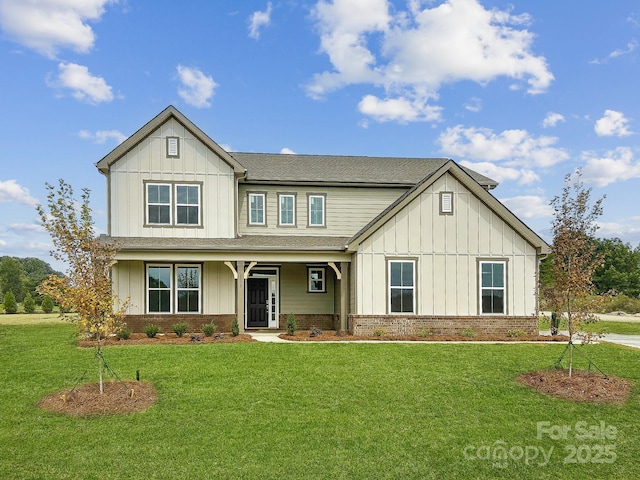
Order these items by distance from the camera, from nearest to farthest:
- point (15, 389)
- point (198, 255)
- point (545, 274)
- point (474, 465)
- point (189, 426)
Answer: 1. point (474, 465)
2. point (189, 426)
3. point (15, 389)
4. point (198, 255)
5. point (545, 274)

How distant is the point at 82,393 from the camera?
9.53 m

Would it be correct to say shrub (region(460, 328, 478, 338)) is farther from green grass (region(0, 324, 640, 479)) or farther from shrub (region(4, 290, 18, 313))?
shrub (region(4, 290, 18, 313))

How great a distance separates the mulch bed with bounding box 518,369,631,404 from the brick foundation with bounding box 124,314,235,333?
1118 cm

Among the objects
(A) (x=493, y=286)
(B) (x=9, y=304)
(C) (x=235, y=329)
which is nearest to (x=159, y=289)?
(C) (x=235, y=329)

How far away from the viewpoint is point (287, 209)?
20.7 m

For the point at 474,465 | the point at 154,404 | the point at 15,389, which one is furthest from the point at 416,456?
the point at 15,389

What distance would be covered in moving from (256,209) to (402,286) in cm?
688

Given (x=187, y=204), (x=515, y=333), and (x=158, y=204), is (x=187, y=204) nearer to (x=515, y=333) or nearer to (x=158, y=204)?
(x=158, y=204)

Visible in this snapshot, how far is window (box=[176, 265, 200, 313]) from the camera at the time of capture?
18719mm

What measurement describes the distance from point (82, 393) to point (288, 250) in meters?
9.31

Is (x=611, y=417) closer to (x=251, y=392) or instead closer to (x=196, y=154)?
(x=251, y=392)

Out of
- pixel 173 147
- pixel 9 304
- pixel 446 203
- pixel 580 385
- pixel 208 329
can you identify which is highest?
pixel 173 147

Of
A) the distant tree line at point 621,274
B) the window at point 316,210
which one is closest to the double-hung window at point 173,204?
the window at point 316,210

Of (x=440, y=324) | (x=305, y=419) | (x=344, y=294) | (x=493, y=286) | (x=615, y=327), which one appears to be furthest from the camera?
(x=615, y=327)
